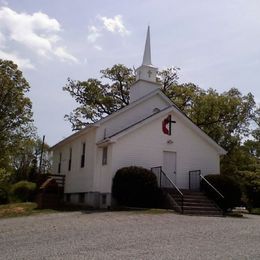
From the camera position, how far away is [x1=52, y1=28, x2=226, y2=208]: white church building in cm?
2380

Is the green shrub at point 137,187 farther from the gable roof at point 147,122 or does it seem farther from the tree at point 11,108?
the tree at point 11,108

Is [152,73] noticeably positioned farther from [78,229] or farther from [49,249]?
[49,249]

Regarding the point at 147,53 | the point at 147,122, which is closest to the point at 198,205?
the point at 147,122

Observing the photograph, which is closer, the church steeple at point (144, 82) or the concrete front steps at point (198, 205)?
the concrete front steps at point (198, 205)

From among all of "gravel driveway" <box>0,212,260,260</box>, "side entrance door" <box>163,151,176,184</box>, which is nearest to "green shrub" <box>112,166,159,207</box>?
"side entrance door" <box>163,151,176,184</box>

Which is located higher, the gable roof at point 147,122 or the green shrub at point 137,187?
the gable roof at point 147,122

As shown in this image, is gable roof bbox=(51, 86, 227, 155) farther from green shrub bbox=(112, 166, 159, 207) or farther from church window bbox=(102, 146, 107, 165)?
green shrub bbox=(112, 166, 159, 207)

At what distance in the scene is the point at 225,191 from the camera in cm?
2256

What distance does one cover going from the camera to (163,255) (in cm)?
943

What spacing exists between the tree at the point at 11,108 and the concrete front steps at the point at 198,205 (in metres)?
17.1

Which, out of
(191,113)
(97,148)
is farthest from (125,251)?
(191,113)

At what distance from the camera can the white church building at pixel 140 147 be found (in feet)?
78.1

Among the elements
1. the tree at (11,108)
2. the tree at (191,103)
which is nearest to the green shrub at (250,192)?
the tree at (191,103)

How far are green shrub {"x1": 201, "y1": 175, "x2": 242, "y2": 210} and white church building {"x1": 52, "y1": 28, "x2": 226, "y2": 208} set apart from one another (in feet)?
7.87
